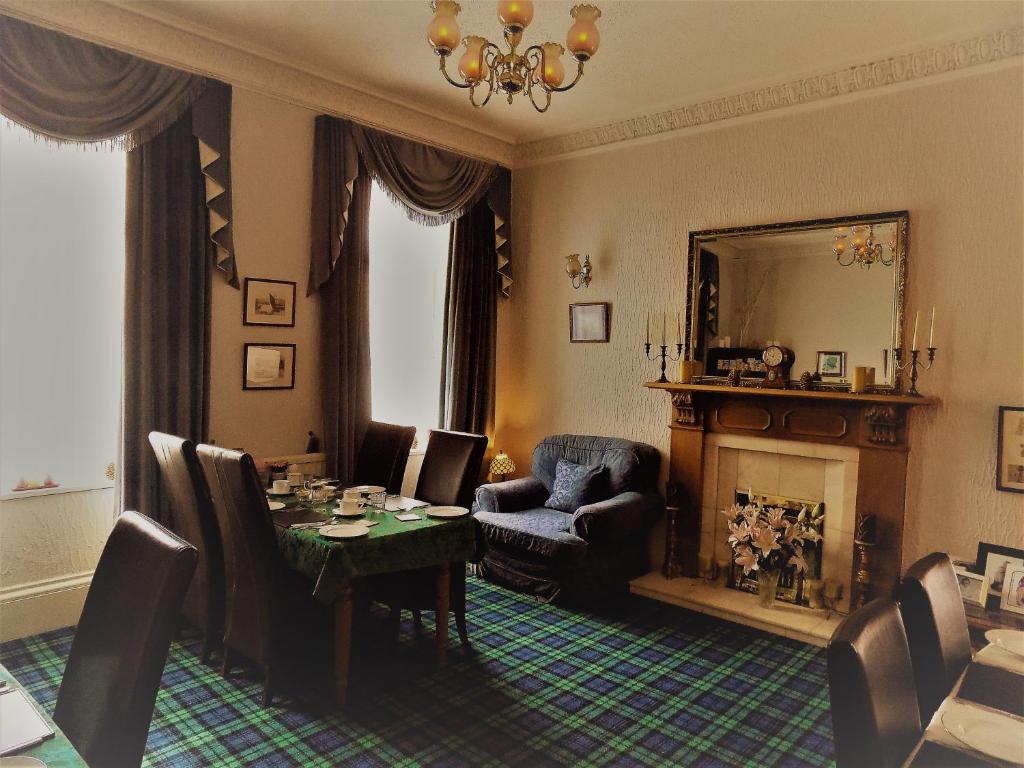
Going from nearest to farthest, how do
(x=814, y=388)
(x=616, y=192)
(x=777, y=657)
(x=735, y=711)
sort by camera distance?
(x=735, y=711) → (x=777, y=657) → (x=814, y=388) → (x=616, y=192)

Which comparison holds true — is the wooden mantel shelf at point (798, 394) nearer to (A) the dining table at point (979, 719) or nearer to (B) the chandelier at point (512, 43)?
(A) the dining table at point (979, 719)

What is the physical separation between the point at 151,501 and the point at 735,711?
2809 millimetres

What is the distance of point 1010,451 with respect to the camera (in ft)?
10.8

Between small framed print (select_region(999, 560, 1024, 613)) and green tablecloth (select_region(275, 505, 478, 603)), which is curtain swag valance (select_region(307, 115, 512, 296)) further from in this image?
small framed print (select_region(999, 560, 1024, 613))

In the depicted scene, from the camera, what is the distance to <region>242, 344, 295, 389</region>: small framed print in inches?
152

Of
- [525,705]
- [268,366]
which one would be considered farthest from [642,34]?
[525,705]

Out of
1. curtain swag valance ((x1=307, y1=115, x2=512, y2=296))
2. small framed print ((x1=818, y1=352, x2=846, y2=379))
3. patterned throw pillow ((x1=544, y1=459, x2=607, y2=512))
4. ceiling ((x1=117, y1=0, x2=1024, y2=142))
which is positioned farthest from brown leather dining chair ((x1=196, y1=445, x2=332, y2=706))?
small framed print ((x1=818, y1=352, x2=846, y2=379))

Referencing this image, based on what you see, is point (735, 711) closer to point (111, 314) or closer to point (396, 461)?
point (396, 461)

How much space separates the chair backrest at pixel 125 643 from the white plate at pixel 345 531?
1.15 m

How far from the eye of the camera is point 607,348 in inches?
189

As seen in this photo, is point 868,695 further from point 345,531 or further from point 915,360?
point 915,360

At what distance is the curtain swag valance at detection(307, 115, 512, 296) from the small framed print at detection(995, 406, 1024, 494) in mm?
3165

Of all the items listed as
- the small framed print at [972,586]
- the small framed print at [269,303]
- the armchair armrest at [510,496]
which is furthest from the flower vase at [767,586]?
the small framed print at [269,303]

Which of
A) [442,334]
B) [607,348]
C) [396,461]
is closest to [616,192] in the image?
→ [607,348]
